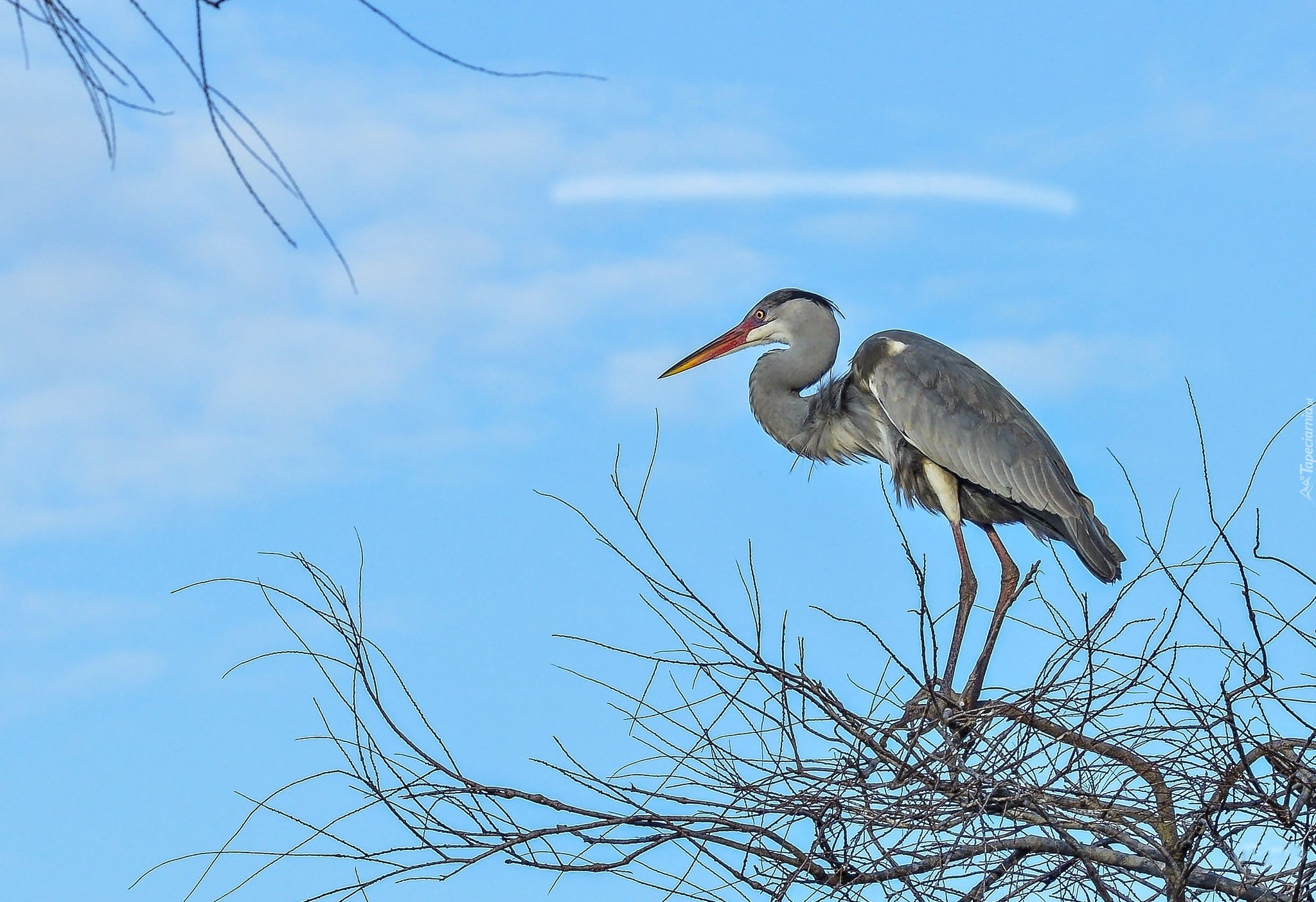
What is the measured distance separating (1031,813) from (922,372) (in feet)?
10.8

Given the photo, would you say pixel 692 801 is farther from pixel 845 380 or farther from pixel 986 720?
pixel 845 380

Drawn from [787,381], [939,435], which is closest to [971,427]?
[939,435]

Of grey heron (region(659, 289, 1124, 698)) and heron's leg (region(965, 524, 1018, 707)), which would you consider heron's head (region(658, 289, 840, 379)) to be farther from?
heron's leg (region(965, 524, 1018, 707))

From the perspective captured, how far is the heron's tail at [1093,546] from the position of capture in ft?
19.8

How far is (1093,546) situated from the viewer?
240 inches

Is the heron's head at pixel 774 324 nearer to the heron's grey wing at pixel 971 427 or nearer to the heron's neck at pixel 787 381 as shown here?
the heron's neck at pixel 787 381

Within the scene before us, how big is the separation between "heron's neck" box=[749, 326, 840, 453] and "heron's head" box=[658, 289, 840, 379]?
9 centimetres

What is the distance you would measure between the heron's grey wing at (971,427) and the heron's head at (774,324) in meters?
0.68

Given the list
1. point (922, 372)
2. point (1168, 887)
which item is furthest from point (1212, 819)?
point (922, 372)

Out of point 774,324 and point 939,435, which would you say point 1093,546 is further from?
point 774,324

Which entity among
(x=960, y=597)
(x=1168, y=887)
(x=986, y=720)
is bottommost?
(x=1168, y=887)

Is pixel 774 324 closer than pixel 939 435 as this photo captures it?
No

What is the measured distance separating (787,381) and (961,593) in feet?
4.74

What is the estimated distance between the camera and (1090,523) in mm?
6156
